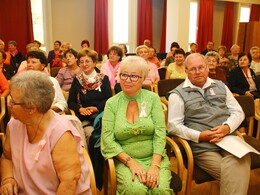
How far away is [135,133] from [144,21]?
7.62 metres

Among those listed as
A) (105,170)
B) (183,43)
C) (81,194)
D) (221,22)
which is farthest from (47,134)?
(221,22)

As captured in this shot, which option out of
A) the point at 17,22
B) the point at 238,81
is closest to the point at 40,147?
the point at 238,81

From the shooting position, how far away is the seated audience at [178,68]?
4.33 m

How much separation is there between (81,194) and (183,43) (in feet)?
24.3

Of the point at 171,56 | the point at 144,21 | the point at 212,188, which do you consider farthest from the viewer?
the point at 144,21

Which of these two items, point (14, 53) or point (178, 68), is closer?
point (178, 68)

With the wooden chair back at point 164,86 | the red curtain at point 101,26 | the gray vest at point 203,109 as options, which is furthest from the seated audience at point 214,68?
the red curtain at point 101,26

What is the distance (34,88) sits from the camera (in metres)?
1.33

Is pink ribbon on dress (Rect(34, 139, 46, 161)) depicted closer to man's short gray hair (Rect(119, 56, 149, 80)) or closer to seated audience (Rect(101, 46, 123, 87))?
man's short gray hair (Rect(119, 56, 149, 80))

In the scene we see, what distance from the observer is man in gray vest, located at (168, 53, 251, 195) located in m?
1.92

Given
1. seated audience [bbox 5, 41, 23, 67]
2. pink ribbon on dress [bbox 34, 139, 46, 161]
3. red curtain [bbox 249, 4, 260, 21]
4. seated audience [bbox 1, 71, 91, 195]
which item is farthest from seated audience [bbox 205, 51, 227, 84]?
red curtain [bbox 249, 4, 260, 21]

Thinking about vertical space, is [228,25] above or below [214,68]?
above

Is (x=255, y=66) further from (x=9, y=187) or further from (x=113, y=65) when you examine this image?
(x=9, y=187)

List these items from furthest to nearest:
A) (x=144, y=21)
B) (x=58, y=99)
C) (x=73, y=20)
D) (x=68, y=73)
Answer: (x=144, y=21), (x=73, y=20), (x=68, y=73), (x=58, y=99)
